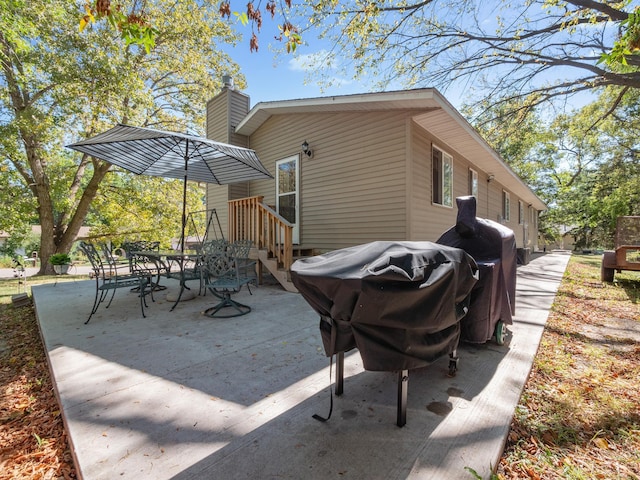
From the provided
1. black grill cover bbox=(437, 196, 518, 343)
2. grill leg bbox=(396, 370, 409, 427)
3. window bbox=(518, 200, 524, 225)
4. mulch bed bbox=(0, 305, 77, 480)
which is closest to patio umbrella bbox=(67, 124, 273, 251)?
mulch bed bbox=(0, 305, 77, 480)

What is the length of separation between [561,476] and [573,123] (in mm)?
16937

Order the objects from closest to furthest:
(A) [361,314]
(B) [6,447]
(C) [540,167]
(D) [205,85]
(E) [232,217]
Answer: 1. (A) [361,314]
2. (B) [6,447]
3. (E) [232,217]
4. (D) [205,85]
5. (C) [540,167]

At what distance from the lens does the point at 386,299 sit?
155cm

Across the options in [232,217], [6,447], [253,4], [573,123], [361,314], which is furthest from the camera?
[573,123]

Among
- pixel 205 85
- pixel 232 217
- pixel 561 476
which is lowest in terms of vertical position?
pixel 561 476

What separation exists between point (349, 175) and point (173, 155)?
3523 millimetres

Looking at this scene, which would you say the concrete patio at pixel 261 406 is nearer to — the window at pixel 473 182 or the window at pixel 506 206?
the window at pixel 473 182

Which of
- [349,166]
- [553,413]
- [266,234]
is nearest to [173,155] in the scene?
[266,234]

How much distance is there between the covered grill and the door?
586 centimetres

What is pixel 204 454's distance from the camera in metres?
1.61

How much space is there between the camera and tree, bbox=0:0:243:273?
9984mm

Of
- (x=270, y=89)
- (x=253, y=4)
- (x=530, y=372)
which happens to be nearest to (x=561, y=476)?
(x=530, y=372)

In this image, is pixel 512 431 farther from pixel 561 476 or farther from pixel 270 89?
pixel 270 89

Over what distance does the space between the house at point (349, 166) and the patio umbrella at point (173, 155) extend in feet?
3.12
